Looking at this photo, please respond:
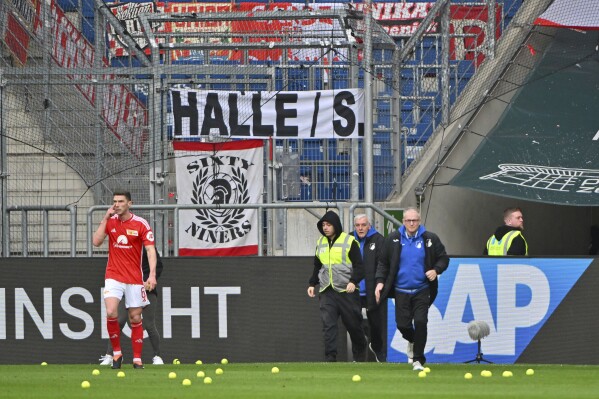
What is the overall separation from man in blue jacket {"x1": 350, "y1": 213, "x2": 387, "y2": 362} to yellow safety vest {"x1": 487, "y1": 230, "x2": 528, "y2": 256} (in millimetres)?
1927

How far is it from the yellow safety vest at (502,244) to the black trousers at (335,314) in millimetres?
2419

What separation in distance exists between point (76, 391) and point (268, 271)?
18.7 ft

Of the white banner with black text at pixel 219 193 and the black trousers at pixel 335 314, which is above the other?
the white banner with black text at pixel 219 193

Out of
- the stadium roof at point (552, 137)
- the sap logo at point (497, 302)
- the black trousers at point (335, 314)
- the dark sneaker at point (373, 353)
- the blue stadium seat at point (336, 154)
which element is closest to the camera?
the black trousers at point (335, 314)

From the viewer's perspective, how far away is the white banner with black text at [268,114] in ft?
56.6

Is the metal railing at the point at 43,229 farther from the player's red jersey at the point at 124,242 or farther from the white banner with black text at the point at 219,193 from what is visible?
the player's red jersey at the point at 124,242

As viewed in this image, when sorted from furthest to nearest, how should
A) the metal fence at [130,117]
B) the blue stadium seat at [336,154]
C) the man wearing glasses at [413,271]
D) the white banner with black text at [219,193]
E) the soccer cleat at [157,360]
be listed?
the blue stadium seat at [336,154], the metal fence at [130,117], the white banner with black text at [219,193], the soccer cleat at [157,360], the man wearing glasses at [413,271]

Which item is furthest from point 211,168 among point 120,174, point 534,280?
point 534,280

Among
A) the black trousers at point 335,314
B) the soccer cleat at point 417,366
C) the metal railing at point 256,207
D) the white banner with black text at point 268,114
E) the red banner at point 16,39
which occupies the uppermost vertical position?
the red banner at point 16,39

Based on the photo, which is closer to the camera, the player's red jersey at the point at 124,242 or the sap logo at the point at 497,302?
the player's red jersey at the point at 124,242

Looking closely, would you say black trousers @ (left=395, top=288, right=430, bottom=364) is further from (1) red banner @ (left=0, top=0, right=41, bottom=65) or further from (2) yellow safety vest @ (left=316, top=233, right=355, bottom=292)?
(1) red banner @ (left=0, top=0, right=41, bottom=65)

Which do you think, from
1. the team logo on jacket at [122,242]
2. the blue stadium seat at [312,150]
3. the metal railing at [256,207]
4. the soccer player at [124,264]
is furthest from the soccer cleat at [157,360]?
the blue stadium seat at [312,150]

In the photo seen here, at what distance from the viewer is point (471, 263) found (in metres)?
15.9

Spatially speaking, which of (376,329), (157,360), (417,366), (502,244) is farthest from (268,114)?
(417,366)
